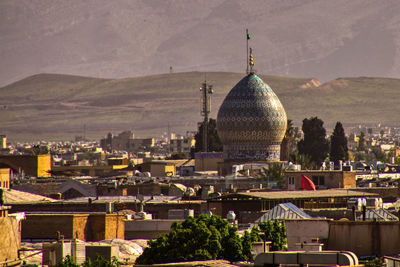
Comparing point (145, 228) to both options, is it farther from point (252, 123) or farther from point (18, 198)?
point (252, 123)

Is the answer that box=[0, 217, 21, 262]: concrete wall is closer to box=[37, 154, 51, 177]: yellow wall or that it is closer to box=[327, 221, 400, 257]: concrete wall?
box=[327, 221, 400, 257]: concrete wall

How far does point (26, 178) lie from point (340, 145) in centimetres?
2478

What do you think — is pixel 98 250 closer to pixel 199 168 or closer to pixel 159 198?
pixel 159 198

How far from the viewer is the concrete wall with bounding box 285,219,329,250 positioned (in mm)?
21147

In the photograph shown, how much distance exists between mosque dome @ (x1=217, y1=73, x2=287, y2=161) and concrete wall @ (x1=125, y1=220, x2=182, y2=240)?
4095 cm

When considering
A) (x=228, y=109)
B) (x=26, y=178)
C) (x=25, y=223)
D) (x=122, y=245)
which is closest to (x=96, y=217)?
(x=25, y=223)

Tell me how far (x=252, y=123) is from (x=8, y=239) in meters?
53.3

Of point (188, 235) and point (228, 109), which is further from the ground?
point (228, 109)

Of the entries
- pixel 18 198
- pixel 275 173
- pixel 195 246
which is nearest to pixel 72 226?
pixel 195 246

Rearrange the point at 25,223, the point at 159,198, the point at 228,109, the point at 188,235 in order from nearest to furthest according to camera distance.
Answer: the point at 188,235 → the point at 25,223 → the point at 159,198 → the point at 228,109

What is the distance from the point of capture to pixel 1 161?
242ft

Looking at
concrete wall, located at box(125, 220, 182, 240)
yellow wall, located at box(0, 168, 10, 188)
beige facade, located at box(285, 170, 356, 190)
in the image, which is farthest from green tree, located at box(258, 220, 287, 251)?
yellow wall, located at box(0, 168, 10, 188)

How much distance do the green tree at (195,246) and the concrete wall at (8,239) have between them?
239cm

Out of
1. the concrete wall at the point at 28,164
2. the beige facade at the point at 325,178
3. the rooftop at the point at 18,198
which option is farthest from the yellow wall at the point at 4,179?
the rooftop at the point at 18,198
